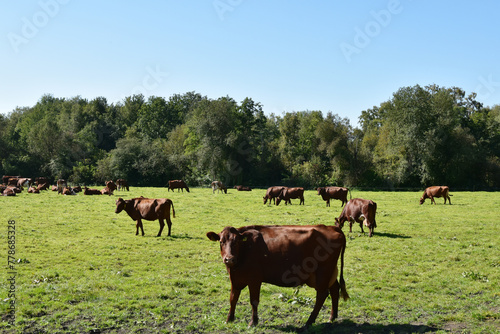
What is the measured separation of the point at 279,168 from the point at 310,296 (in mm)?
61671

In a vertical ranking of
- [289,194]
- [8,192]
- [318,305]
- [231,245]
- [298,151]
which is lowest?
[318,305]

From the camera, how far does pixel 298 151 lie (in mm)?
70625

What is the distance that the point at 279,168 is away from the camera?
7088 cm

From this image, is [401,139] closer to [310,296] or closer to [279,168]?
[279,168]

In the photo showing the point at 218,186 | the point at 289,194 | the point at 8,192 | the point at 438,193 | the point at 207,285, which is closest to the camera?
the point at 207,285

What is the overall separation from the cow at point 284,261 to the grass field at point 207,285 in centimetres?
61

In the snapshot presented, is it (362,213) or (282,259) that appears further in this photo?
(362,213)

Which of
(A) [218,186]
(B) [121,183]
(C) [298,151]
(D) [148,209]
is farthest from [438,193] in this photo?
(C) [298,151]

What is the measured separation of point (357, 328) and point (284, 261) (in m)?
1.77

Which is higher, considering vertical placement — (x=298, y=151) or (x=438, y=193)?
(x=298, y=151)

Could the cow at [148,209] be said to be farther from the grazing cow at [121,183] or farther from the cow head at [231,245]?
the grazing cow at [121,183]

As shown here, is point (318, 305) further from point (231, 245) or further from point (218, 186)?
point (218, 186)

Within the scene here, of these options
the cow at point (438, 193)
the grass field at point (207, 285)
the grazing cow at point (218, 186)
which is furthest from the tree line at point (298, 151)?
the grass field at point (207, 285)

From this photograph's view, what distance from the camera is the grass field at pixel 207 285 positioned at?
7.79m
